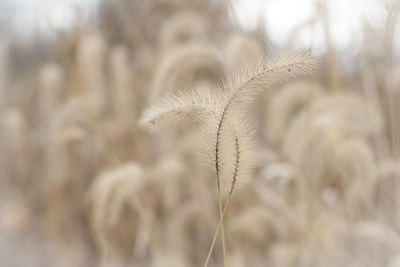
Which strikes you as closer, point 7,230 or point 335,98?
point 335,98

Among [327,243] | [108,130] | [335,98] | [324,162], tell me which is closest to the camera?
[327,243]

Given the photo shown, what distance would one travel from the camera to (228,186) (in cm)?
57

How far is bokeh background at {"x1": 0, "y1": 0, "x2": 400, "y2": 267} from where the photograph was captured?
1.20 metres

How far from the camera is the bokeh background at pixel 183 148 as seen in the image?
120cm

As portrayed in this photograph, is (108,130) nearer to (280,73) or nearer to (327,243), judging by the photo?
(327,243)

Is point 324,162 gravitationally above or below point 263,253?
above

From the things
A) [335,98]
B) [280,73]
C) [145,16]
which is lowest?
[280,73]

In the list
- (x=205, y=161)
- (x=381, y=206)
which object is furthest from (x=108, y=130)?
(x=205, y=161)

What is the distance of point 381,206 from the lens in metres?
1.86

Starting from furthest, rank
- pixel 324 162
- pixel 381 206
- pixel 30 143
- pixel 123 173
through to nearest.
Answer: pixel 30 143 → pixel 381 206 → pixel 324 162 → pixel 123 173

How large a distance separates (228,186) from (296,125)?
2.61 feet

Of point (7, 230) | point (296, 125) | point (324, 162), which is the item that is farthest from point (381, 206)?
point (7, 230)

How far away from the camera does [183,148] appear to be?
1.56m

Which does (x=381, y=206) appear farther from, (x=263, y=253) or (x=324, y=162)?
(x=263, y=253)
